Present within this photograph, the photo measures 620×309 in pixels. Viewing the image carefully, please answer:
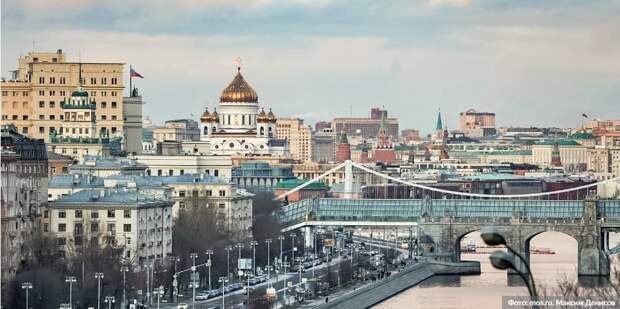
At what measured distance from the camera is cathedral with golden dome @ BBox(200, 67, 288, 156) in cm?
16712

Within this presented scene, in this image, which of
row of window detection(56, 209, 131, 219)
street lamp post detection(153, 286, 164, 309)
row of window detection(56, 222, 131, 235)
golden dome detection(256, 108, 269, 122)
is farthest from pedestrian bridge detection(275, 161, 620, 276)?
golden dome detection(256, 108, 269, 122)

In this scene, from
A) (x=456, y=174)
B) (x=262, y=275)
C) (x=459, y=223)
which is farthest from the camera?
(x=456, y=174)

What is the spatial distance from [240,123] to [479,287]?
81336mm

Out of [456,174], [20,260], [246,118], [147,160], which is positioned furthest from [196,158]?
[456,174]

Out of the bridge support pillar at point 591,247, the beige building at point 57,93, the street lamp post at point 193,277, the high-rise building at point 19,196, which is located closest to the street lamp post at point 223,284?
the street lamp post at point 193,277

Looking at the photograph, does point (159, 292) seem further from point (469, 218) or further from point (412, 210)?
point (412, 210)

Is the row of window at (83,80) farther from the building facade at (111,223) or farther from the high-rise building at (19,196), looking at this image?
the high-rise building at (19,196)

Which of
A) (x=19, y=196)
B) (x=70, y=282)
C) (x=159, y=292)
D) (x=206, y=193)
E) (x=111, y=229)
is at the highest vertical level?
(x=19, y=196)

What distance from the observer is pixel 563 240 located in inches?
5443

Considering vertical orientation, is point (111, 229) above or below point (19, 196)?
below

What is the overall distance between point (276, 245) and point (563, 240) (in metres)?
40.8

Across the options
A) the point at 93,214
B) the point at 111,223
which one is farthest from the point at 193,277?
the point at 93,214

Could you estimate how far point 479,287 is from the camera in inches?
3531

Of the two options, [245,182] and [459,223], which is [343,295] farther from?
[245,182]
